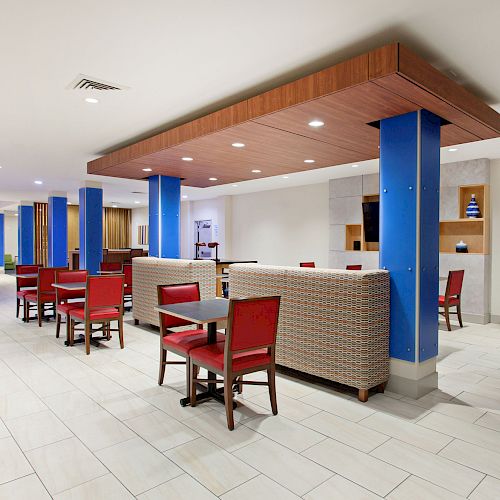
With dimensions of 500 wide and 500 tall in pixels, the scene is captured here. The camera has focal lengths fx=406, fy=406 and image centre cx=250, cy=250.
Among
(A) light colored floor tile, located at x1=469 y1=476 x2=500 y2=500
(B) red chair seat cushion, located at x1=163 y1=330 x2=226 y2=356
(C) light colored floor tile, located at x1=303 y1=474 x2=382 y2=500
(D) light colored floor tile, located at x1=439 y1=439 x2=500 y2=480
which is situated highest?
(B) red chair seat cushion, located at x1=163 y1=330 x2=226 y2=356

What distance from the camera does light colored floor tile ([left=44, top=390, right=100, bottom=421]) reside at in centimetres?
320

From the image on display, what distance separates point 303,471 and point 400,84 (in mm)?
2662

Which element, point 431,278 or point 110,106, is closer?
point 431,278

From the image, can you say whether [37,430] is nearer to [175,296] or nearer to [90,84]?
[175,296]

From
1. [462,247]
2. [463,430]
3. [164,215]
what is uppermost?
[164,215]

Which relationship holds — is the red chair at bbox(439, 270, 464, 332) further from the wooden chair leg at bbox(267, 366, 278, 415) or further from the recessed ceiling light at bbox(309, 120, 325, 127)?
the wooden chair leg at bbox(267, 366, 278, 415)

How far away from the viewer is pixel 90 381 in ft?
12.9

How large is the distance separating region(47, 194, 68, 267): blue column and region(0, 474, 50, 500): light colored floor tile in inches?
423

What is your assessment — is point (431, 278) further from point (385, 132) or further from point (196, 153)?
point (196, 153)

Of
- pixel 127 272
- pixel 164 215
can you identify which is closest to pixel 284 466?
pixel 164 215

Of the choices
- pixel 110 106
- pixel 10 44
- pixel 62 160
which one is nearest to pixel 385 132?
pixel 110 106

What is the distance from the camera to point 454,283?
6367 millimetres

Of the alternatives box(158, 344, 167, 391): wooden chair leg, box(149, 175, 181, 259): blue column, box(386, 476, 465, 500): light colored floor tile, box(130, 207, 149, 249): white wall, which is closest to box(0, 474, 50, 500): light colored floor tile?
box(158, 344, 167, 391): wooden chair leg

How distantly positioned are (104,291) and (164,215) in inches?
91.2
